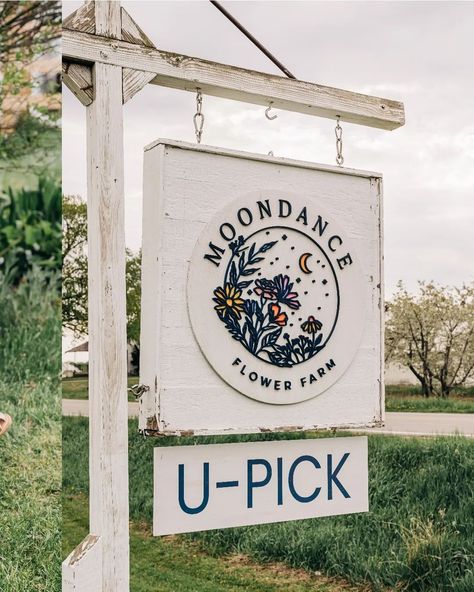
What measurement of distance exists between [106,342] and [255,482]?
1.57ft

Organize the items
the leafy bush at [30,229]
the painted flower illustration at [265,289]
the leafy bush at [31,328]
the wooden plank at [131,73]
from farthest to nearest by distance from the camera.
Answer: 1. the leafy bush at [30,229]
2. the leafy bush at [31,328]
3. the painted flower illustration at [265,289]
4. the wooden plank at [131,73]

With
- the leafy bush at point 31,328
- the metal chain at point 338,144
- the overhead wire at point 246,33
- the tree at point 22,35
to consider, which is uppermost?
the tree at point 22,35

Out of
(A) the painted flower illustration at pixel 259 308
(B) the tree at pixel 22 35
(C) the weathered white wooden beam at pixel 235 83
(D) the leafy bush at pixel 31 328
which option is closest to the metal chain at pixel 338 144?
(C) the weathered white wooden beam at pixel 235 83

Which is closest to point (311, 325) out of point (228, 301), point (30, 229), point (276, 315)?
point (276, 315)

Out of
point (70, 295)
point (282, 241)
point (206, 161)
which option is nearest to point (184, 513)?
point (282, 241)

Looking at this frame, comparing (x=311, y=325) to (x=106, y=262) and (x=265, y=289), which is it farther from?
(x=106, y=262)

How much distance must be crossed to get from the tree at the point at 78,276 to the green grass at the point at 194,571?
1.64 meters

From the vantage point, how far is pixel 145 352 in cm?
169

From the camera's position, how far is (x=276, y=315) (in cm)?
178

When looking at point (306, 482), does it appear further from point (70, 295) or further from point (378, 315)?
point (70, 295)

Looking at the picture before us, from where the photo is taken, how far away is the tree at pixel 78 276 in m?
6.06

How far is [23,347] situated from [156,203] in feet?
10.0

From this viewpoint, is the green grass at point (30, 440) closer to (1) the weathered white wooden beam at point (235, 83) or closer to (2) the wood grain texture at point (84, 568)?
(2) the wood grain texture at point (84, 568)

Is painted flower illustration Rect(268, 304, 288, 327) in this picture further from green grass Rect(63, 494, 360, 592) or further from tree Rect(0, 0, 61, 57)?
tree Rect(0, 0, 61, 57)
